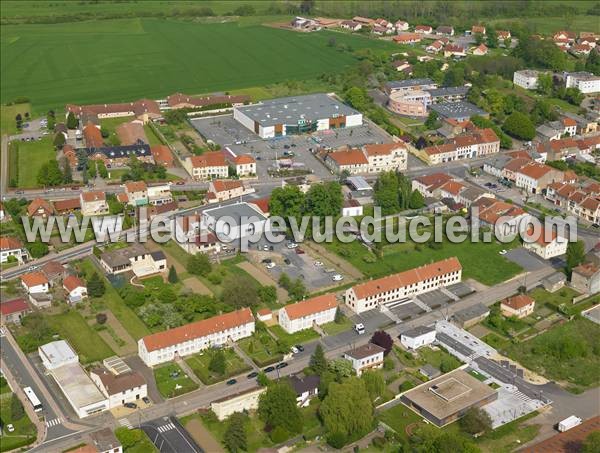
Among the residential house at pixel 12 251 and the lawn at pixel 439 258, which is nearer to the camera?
the lawn at pixel 439 258

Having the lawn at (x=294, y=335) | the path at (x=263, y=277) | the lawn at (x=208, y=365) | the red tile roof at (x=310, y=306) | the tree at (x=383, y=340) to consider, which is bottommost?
the lawn at (x=294, y=335)

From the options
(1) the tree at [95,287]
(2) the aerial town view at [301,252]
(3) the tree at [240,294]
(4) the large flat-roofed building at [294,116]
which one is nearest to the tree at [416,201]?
(2) the aerial town view at [301,252]

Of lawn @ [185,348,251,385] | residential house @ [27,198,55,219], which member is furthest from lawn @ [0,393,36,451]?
residential house @ [27,198,55,219]

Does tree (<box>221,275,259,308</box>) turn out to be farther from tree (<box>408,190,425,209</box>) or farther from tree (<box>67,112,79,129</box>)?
tree (<box>67,112,79,129</box>)

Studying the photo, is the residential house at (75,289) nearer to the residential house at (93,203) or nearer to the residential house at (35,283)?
the residential house at (35,283)

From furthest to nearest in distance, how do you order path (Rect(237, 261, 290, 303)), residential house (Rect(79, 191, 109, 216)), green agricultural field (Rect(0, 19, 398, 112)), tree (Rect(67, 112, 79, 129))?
green agricultural field (Rect(0, 19, 398, 112))
tree (Rect(67, 112, 79, 129))
residential house (Rect(79, 191, 109, 216))
path (Rect(237, 261, 290, 303))

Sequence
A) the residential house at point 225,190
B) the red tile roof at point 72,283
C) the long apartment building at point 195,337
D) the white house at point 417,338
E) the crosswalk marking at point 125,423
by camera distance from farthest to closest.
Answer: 1. the residential house at point 225,190
2. the red tile roof at point 72,283
3. the white house at point 417,338
4. the long apartment building at point 195,337
5. the crosswalk marking at point 125,423

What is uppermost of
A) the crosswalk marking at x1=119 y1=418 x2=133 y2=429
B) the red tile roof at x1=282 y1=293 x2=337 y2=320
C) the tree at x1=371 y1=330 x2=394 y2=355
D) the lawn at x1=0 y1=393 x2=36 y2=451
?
the red tile roof at x1=282 y1=293 x2=337 y2=320

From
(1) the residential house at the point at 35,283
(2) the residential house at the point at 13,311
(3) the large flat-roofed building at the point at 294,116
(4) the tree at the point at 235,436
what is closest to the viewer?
(4) the tree at the point at 235,436
